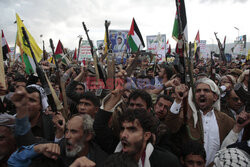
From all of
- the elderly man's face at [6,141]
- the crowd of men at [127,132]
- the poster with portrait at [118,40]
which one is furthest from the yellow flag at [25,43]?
the poster with portrait at [118,40]

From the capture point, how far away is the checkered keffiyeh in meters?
1.61

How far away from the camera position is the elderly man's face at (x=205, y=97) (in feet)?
8.58

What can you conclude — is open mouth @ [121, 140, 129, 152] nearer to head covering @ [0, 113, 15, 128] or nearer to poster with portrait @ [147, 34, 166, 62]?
head covering @ [0, 113, 15, 128]

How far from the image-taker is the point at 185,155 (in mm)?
2246

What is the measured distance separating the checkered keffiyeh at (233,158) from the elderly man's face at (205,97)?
0.92 m

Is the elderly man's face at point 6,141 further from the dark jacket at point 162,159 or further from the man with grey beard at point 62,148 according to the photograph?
the dark jacket at point 162,159

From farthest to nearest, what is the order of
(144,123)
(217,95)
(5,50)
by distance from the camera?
(5,50), (217,95), (144,123)

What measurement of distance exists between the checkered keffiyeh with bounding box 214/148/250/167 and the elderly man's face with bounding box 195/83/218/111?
92 cm

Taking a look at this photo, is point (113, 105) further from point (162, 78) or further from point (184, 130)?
point (162, 78)

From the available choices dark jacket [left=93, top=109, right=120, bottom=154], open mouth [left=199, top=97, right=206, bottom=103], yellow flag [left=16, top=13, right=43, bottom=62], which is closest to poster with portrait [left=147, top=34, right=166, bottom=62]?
yellow flag [left=16, top=13, right=43, bottom=62]

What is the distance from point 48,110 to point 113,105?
1.21 metres

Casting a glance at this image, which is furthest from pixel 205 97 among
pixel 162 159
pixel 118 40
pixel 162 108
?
pixel 118 40

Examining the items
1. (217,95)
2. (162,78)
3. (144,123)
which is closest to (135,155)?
(144,123)

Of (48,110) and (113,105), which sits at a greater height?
(113,105)
